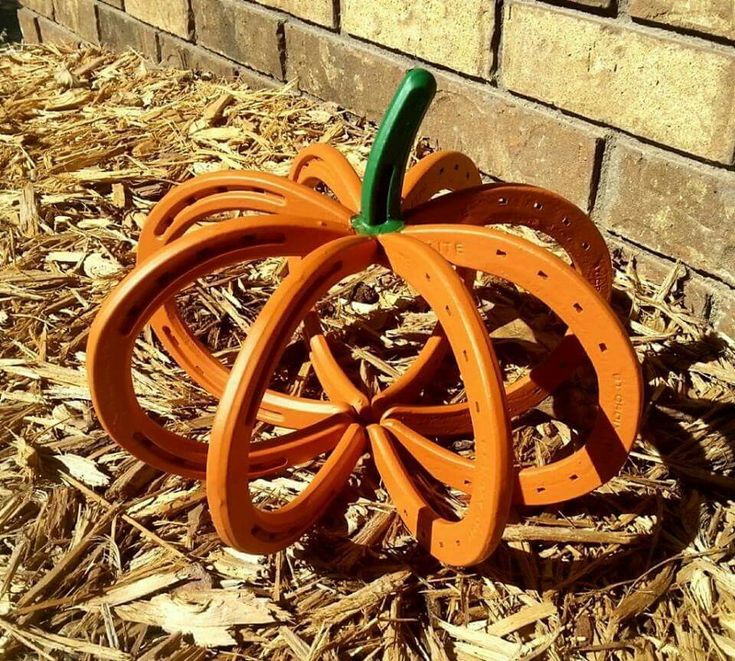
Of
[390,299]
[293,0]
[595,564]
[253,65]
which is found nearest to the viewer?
[595,564]

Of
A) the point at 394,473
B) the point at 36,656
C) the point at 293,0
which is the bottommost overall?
the point at 36,656

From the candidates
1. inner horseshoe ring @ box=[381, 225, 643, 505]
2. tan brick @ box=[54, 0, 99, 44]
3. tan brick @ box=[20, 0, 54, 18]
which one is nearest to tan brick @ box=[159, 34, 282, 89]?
tan brick @ box=[54, 0, 99, 44]

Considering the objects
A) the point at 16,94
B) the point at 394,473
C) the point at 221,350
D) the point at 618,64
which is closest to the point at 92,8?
the point at 16,94

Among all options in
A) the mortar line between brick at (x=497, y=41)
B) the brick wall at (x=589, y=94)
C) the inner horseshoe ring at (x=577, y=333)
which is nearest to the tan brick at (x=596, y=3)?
the brick wall at (x=589, y=94)

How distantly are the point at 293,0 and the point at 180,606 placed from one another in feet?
6.78

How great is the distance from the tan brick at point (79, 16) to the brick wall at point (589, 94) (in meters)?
1.36

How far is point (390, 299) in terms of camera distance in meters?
2.27

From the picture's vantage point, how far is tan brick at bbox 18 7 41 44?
4.41 meters

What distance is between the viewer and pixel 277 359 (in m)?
1.35

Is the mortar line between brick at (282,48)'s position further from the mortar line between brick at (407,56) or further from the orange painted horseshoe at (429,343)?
the orange painted horseshoe at (429,343)

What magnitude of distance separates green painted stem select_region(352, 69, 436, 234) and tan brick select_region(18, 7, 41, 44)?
3.60 m

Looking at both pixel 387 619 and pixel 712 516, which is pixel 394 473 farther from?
pixel 712 516

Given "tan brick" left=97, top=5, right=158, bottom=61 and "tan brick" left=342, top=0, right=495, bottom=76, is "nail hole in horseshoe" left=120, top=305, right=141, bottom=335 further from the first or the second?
"tan brick" left=97, top=5, right=158, bottom=61

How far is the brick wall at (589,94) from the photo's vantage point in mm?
1869
